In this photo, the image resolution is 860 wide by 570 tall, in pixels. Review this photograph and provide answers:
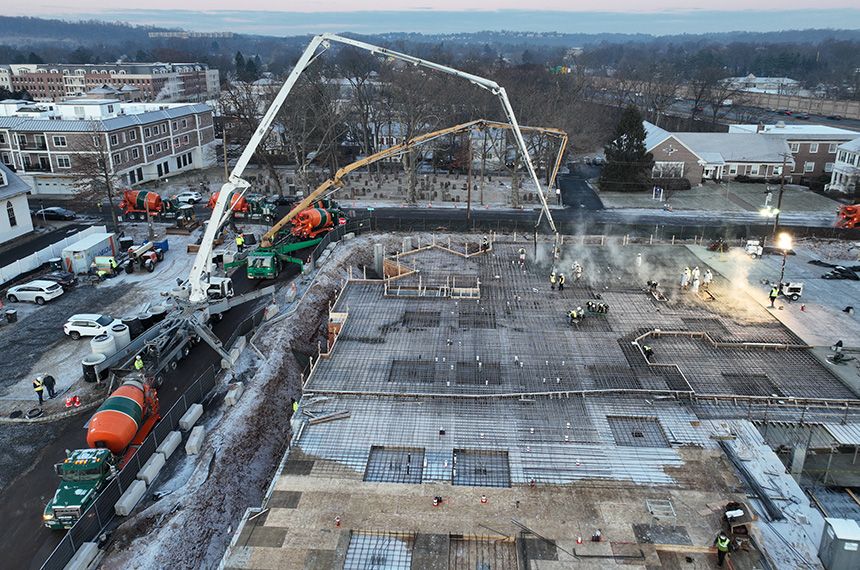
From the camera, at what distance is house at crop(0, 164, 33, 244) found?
152 ft

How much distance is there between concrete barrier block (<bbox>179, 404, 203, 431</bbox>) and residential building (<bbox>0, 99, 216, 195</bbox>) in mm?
37675

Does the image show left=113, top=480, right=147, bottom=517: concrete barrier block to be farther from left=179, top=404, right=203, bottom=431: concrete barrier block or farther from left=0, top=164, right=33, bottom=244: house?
left=0, top=164, right=33, bottom=244: house

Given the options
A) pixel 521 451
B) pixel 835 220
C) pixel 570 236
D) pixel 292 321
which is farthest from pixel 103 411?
pixel 835 220

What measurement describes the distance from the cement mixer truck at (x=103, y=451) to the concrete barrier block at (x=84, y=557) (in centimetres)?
166

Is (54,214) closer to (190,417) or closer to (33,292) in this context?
(33,292)

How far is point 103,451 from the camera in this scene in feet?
70.6

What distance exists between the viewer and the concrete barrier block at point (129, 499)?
20.8 metres

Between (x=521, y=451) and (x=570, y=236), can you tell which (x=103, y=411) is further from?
(x=570, y=236)

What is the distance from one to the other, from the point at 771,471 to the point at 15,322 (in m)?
39.2

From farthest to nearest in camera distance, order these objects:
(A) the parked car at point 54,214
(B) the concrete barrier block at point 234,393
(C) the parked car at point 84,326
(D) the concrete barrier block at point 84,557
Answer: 1. (A) the parked car at point 54,214
2. (C) the parked car at point 84,326
3. (B) the concrete barrier block at point 234,393
4. (D) the concrete barrier block at point 84,557

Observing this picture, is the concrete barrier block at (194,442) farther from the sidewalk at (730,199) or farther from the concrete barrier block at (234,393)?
the sidewalk at (730,199)

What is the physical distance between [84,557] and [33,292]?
967 inches

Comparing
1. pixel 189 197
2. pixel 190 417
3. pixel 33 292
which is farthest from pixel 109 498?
pixel 189 197

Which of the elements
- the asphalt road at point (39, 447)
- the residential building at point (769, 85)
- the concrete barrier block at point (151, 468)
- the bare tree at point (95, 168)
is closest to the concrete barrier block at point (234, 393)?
the asphalt road at point (39, 447)
